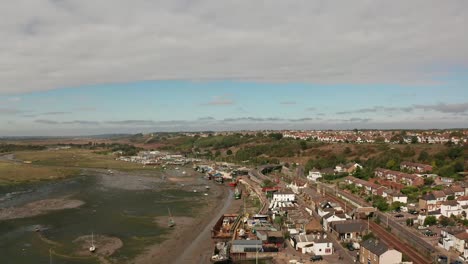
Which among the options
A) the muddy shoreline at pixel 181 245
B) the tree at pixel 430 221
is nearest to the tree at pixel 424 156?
the tree at pixel 430 221

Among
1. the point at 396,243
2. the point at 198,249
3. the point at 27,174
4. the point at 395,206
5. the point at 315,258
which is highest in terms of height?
the point at 395,206

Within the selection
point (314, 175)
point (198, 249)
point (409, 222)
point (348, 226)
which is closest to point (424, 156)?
point (314, 175)

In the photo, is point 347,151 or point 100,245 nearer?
point 100,245

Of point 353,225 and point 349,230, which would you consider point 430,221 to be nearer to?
point 353,225

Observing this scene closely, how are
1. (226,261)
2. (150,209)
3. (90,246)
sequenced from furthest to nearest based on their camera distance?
(150,209)
(90,246)
(226,261)

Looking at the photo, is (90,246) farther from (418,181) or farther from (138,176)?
(138,176)

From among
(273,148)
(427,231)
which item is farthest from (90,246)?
(273,148)
